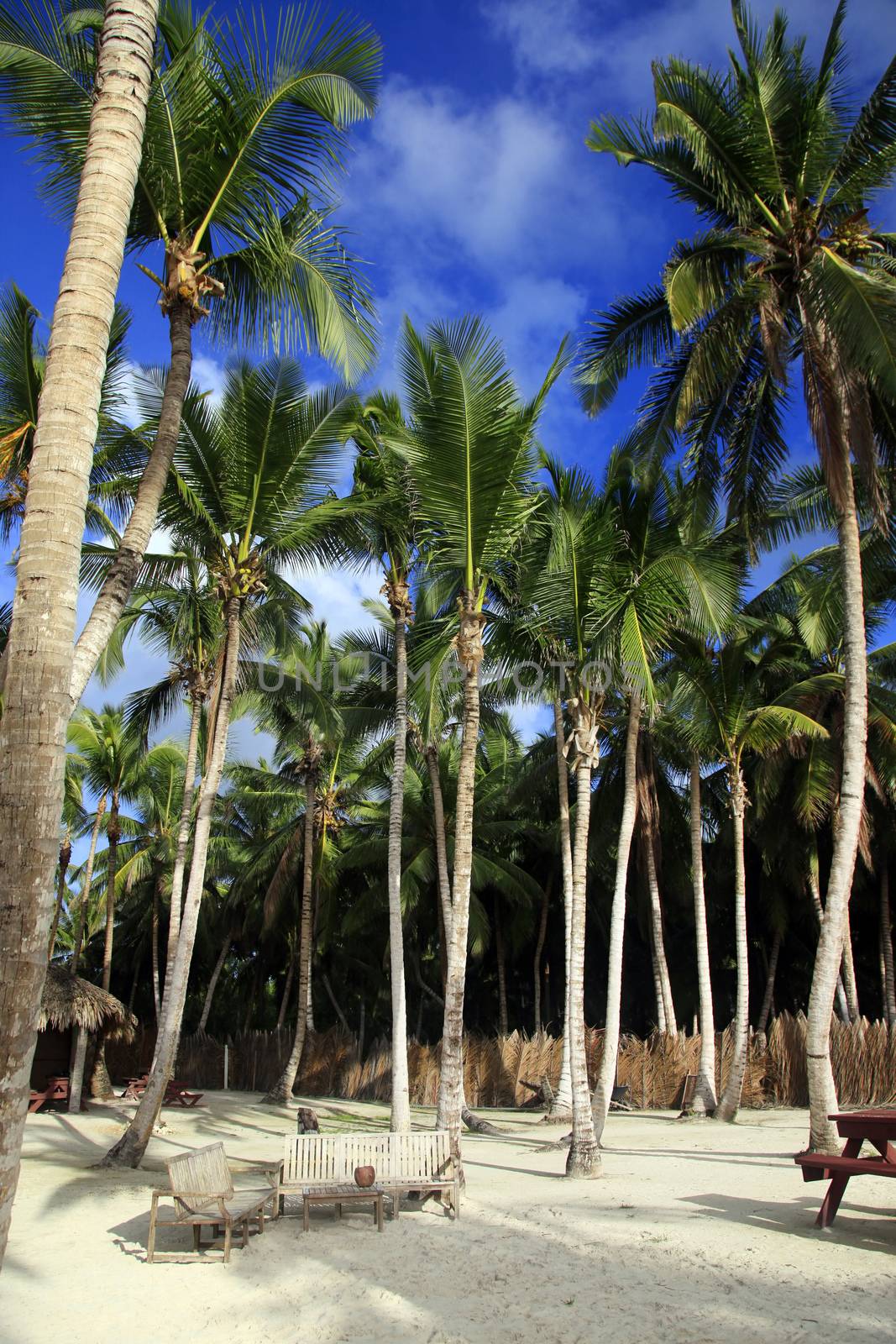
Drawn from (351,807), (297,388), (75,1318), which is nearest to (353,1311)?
(75,1318)

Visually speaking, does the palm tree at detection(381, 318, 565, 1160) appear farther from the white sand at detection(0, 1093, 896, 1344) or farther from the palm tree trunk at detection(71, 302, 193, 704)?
the palm tree trunk at detection(71, 302, 193, 704)

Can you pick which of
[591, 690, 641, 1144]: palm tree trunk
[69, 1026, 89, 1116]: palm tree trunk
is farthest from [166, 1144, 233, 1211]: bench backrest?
[69, 1026, 89, 1116]: palm tree trunk

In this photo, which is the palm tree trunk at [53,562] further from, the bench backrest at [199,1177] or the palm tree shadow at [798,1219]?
the palm tree shadow at [798,1219]

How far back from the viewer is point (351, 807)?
3092 centimetres

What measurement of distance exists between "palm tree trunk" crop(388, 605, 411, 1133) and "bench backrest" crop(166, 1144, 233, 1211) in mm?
5191

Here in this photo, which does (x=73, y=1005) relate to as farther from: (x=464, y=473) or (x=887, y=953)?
(x=887, y=953)

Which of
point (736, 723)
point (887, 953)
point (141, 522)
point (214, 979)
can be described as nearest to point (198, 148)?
point (141, 522)

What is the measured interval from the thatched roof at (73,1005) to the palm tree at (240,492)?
5657 mm

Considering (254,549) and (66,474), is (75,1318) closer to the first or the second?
(66,474)

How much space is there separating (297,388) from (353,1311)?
9991mm

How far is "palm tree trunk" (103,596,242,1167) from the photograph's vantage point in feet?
38.9

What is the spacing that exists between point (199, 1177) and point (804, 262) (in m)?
11.5

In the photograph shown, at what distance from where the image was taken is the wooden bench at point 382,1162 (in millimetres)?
8867

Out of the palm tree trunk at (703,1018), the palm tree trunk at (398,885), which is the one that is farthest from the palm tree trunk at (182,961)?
the palm tree trunk at (703,1018)
